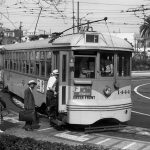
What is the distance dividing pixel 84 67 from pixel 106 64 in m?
0.68

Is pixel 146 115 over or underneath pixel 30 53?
underneath

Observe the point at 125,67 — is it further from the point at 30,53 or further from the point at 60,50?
the point at 30,53

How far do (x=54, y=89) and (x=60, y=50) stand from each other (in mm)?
1185

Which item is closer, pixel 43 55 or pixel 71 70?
pixel 71 70

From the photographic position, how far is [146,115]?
15742 mm

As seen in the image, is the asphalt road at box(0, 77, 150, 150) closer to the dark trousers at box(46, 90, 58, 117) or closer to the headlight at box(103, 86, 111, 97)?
the dark trousers at box(46, 90, 58, 117)

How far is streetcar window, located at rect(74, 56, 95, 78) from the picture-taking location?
11625 mm

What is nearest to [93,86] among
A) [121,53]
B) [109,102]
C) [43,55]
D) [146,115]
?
[109,102]

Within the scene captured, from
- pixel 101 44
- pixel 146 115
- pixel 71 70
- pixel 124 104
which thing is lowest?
pixel 146 115

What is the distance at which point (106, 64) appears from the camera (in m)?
11.8

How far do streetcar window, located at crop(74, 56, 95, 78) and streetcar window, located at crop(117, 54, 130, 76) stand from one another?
0.88 metres

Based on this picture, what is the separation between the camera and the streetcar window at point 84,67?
11.6 m

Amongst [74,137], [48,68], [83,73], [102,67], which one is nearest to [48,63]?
[48,68]

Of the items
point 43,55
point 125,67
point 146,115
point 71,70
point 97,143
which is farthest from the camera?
point 146,115
